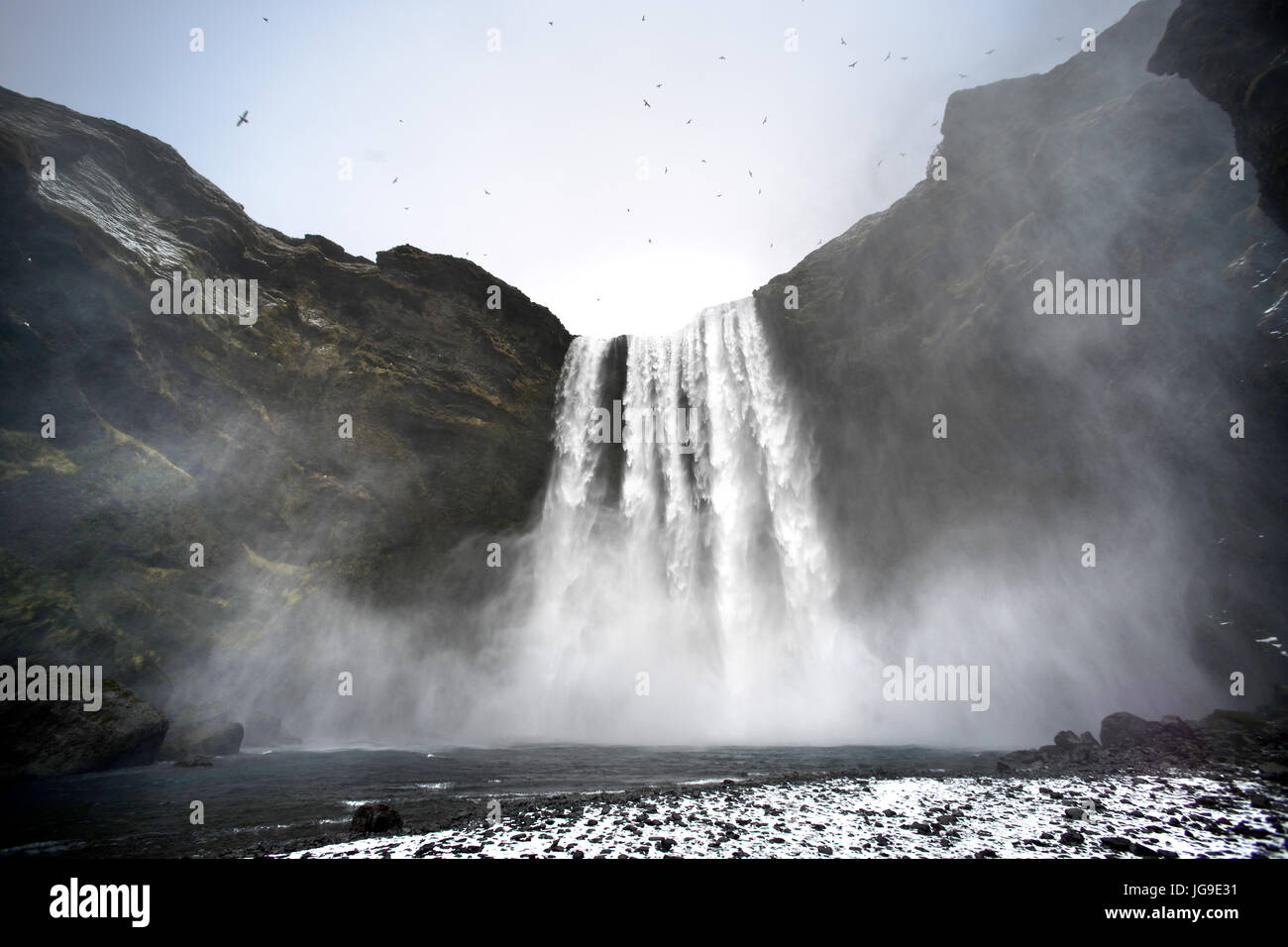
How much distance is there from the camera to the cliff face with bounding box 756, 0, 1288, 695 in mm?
20266

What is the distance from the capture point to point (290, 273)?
1347 inches

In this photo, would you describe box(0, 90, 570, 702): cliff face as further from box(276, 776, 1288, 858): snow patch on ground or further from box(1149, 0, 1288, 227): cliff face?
box(1149, 0, 1288, 227): cliff face

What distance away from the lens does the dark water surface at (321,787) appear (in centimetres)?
866

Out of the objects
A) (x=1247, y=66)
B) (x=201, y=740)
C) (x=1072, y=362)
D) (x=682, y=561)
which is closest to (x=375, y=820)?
(x=201, y=740)

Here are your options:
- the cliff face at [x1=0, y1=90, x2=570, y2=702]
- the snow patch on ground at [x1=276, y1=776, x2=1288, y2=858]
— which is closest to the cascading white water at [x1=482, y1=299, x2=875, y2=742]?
the cliff face at [x1=0, y1=90, x2=570, y2=702]

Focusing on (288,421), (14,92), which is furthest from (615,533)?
(14,92)

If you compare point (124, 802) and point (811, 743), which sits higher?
point (124, 802)

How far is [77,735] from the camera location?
16.6 m

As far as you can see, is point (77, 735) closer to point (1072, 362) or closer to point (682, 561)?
point (682, 561)

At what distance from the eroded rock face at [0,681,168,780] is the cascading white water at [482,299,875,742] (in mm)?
17073

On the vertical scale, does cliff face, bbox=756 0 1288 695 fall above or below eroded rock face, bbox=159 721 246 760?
above

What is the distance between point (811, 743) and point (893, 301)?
86.5 ft

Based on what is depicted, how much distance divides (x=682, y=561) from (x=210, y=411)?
2805cm

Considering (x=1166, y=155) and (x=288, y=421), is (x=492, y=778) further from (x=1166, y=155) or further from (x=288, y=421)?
(x=1166, y=155)
